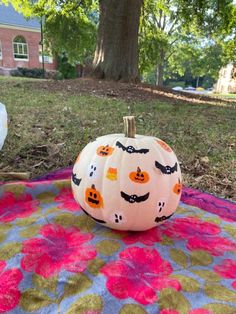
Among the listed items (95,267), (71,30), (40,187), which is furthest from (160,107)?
(71,30)

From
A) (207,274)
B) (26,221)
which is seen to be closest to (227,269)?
(207,274)

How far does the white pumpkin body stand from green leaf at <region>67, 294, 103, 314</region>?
0.44 meters

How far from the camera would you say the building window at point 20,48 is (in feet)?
97.0

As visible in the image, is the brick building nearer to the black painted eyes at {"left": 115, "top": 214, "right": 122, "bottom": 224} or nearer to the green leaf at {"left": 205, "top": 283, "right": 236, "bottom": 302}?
the black painted eyes at {"left": 115, "top": 214, "right": 122, "bottom": 224}

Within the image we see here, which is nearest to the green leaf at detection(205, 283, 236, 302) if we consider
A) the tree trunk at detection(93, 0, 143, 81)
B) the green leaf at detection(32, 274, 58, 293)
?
the green leaf at detection(32, 274, 58, 293)

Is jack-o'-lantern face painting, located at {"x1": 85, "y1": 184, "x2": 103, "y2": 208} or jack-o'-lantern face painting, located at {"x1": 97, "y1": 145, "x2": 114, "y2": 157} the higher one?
jack-o'-lantern face painting, located at {"x1": 97, "y1": 145, "x2": 114, "y2": 157}

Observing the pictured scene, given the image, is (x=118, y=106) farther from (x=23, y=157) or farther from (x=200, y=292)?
(x=200, y=292)

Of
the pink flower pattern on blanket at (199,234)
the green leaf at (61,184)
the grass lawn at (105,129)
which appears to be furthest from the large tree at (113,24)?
the pink flower pattern on blanket at (199,234)

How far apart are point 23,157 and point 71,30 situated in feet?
30.7

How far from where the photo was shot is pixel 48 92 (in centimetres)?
609

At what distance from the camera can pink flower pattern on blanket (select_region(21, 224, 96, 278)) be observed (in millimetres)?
1389

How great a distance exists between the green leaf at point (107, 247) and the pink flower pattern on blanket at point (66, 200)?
0.41 m

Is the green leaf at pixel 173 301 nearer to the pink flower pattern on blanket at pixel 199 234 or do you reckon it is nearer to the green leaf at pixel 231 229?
the pink flower pattern on blanket at pixel 199 234

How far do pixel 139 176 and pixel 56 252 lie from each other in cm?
56
